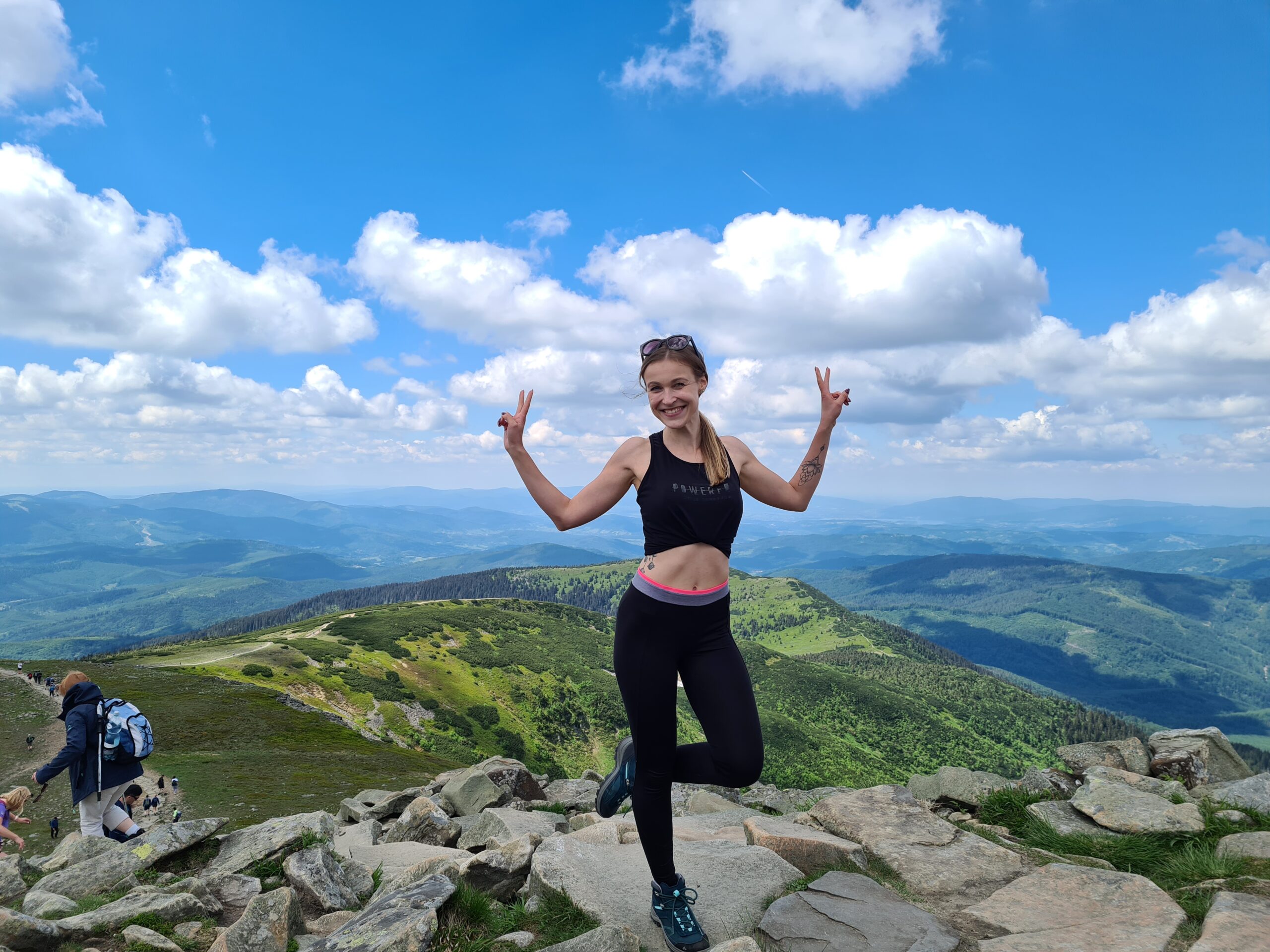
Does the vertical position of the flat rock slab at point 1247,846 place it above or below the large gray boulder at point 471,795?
above

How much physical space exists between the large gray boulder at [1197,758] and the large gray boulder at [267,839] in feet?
51.3

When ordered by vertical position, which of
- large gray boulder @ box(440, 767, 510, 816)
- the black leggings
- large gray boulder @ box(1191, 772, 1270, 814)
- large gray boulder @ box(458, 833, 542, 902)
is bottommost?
large gray boulder @ box(440, 767, 510, 816)

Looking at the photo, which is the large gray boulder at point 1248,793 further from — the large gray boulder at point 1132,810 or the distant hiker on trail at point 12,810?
the distant hiker on trail at point 12,810

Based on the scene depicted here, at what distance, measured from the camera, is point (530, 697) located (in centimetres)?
13150

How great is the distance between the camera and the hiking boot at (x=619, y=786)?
6535 millimetres

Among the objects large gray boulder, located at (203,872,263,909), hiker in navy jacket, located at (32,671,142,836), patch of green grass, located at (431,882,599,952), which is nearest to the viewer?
patch of green grass, located at (431,882,599,952)

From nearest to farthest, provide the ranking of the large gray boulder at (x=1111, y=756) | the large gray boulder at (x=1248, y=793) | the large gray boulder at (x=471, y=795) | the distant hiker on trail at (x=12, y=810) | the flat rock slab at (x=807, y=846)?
the flat rock slab at (x=807, y=846) → the large gray boulder at (x=1248, y=793) → the distant hiker on trail at (x=12, y=810) → the large gray boulder at (x=1111, y=756) → the large gray boulder at (x=471, y=795)

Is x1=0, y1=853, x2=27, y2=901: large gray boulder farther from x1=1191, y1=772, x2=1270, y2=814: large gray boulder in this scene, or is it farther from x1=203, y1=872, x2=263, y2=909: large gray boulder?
x1=1191, y1=772, x2=1270, y2=814: large gray boulder

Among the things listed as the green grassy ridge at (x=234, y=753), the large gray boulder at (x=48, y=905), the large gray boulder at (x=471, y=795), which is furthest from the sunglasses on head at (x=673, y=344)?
the green grassy ridge at (x=234, y=753)

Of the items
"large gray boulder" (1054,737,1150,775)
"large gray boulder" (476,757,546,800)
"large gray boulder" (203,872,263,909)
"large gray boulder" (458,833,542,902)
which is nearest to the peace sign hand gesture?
"large gray boulder" (458,833,542,902)

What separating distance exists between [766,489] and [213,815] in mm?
31128

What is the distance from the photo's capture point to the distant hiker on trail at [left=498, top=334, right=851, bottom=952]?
5625 mm

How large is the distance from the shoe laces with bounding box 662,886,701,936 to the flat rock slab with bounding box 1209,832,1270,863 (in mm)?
5893

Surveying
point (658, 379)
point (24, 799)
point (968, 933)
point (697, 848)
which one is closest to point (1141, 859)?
point (968, 933)
